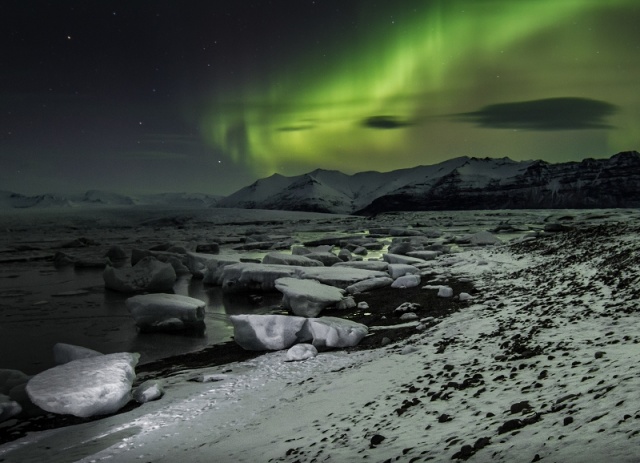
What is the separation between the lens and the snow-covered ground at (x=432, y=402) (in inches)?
141

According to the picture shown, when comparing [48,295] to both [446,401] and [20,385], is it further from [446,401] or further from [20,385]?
[446,401]

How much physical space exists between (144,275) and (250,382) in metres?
11.0

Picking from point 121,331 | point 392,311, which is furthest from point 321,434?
point 121,331

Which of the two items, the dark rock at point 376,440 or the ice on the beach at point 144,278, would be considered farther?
the ice on the beach at point 144,278

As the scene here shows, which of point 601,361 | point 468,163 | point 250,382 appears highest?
point 468,163

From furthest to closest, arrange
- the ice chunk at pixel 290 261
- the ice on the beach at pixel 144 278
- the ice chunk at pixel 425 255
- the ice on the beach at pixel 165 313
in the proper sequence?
the ice chunk at pixel 425 255 < the ice chunk at pixel 290 261 < the ice on the beach at pixel 144 278 < the ice on the beach at pixel 165 313

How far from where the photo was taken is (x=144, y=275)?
17078 millimetres

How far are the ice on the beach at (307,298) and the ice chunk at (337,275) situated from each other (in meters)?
2.08


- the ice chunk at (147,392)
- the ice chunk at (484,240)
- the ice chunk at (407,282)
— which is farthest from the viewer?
the ice chunk at (484,240)

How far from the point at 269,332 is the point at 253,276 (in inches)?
273

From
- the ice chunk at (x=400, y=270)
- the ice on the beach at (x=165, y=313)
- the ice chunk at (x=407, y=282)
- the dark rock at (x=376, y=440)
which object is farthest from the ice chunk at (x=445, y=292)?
the dark rock at (x=376, y=440)

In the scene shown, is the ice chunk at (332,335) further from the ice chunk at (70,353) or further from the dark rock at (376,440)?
the dark rock at (376,440)

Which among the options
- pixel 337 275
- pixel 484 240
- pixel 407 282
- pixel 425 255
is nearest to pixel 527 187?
pixel 484 240

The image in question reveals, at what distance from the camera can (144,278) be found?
56.0 ft
